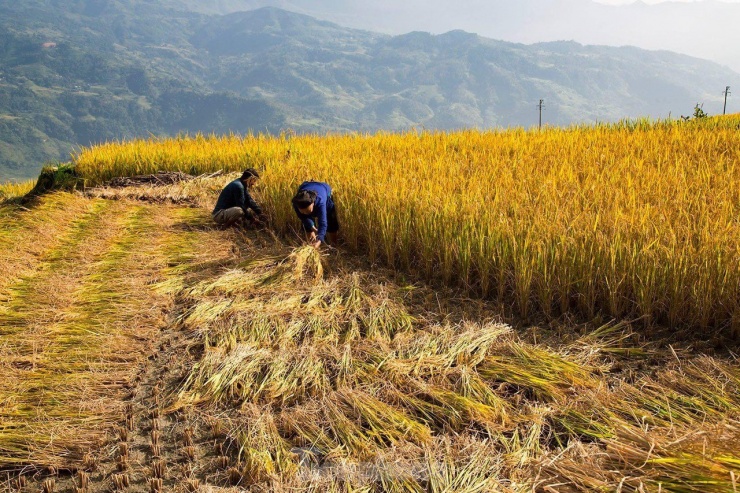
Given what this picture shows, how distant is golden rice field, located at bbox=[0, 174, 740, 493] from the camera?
196cm

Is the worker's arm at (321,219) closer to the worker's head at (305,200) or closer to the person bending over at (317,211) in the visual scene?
the person bending over at (317,211)

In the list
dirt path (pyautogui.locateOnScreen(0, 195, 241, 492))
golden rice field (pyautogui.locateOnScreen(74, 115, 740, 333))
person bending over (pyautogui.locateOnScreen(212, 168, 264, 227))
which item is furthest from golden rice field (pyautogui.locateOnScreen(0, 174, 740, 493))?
person bending over (pyautogui.locateOnScreen(212, 168, 264, 227))

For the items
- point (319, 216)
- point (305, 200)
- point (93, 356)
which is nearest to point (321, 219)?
point (319, 216)

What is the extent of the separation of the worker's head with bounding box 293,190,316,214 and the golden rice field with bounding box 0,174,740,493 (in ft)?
1.27

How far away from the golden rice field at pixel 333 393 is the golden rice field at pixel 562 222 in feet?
0.79

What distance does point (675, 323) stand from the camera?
3.01 metres

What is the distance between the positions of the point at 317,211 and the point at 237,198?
5.21ft

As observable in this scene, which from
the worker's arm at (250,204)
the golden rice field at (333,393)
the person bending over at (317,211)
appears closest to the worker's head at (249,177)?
the worker's arm at (250,204)

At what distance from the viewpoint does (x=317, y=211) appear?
14.8 ft

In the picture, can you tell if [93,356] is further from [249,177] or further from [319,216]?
[249,177]

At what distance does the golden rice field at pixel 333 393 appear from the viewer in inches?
77.3

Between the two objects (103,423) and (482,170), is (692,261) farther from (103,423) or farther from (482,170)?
(103,423)

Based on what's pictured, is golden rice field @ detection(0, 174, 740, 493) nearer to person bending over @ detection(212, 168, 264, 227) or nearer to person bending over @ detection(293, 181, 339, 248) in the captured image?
person bending over @ detection(293, 181, 339, 248)

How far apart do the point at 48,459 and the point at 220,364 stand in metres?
0.88
